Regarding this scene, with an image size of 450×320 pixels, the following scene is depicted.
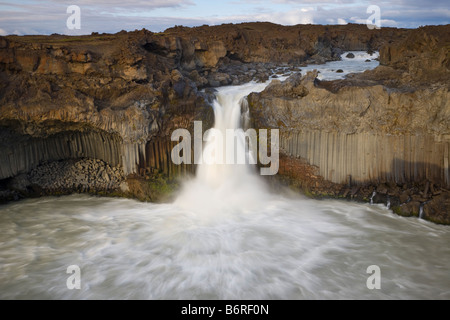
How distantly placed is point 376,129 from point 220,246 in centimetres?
636

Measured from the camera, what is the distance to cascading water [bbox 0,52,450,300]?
25.8 ft

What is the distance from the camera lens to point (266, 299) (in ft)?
24.6

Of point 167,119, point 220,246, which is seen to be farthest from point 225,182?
point 220,246

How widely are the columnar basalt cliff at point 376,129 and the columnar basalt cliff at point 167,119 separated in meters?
0.03

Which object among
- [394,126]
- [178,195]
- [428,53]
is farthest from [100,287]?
[428,53]

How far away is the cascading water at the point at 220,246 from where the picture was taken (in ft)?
25.8

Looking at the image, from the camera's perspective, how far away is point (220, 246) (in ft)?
31.3

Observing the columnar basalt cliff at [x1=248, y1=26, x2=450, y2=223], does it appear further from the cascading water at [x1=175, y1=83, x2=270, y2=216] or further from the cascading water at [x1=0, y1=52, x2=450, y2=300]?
the cascading water at [x1=175, y1=83, x2=270, y2=216]

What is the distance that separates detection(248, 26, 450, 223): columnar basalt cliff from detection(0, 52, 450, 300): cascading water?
29.5 inches

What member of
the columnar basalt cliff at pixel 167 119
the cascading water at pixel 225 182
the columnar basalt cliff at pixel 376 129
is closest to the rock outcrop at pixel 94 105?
the columnar basalt cliff at pixel 167 119

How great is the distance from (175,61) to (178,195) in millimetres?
5813

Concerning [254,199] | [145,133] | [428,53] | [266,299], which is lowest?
[266,299]

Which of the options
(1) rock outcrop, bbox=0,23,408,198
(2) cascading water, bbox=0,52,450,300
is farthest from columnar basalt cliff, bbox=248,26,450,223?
(1) rock outcrop, bbox=0,23,408,198
